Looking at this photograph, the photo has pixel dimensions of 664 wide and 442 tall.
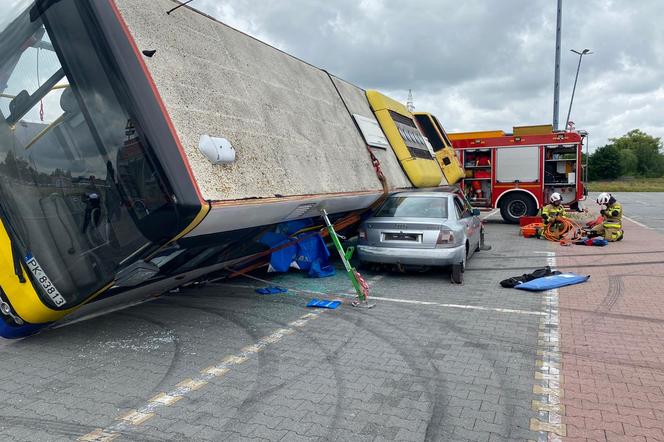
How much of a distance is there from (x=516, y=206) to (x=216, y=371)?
46.2 feet

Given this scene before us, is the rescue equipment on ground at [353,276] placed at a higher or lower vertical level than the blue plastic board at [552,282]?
higher

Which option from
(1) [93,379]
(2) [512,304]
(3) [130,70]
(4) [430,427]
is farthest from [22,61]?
(2) [512,304]

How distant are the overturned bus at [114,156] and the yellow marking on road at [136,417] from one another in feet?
3.64

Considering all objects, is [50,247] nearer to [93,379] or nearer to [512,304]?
[93,379]

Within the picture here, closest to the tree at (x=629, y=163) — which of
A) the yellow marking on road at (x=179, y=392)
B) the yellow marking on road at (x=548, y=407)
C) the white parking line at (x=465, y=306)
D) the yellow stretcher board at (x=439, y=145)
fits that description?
the yellow stretcher board at (x=439, y=145)

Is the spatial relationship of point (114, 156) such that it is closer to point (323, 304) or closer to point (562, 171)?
point (323, 304)

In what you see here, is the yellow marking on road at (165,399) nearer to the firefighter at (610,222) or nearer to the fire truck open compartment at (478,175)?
the firefighter at (610,222)

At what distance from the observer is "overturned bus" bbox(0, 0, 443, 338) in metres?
3.74

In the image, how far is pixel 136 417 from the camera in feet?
10.7

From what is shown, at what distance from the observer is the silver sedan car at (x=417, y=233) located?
7285 mm

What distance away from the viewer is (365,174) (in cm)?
741

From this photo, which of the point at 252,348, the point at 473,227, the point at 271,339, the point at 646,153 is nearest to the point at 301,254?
the point at 271,339

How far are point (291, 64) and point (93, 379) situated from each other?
4813mm

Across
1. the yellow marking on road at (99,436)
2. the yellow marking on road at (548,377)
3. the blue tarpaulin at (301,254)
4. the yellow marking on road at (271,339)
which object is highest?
the blue tarpaulin at (301,254)
